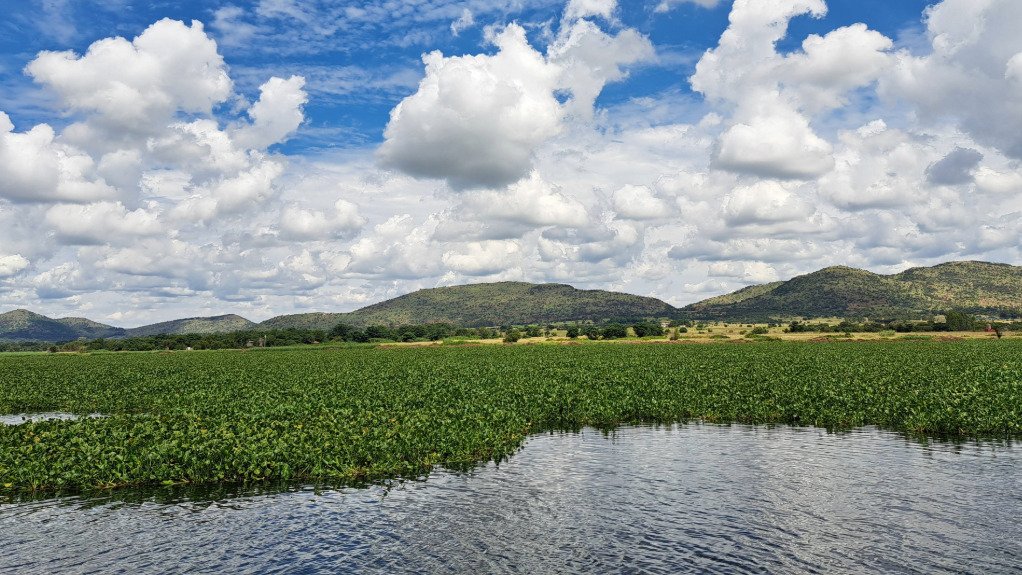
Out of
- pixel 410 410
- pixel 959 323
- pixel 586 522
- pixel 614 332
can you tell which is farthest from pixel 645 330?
pixel 586 522

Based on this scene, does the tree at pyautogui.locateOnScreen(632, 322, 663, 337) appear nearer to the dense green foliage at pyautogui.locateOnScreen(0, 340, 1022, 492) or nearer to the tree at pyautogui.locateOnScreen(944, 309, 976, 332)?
the tree at pyautogui.locateOnScreen(944, 309, 976, 332)

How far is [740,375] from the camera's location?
163ft

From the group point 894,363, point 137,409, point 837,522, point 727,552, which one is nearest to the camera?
A: point 727,552

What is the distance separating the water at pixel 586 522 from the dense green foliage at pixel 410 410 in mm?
2030

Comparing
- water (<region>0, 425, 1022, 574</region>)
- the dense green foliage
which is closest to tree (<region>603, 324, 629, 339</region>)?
the dense green foliage

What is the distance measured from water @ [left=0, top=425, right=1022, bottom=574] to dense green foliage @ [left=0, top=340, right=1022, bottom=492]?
203cm

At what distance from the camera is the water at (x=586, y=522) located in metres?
14.9

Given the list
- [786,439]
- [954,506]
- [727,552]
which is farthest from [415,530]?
[786,439]

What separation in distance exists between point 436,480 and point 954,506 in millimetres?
16355

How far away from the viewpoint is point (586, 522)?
1789 cm

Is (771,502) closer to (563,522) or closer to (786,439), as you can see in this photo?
(563,522)

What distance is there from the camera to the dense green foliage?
2280cm

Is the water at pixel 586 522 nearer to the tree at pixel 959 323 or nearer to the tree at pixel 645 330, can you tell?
the tree at pixel 645 330

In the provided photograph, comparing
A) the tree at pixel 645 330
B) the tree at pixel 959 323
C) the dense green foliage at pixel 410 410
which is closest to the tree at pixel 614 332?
the tree at pixel 645 330
